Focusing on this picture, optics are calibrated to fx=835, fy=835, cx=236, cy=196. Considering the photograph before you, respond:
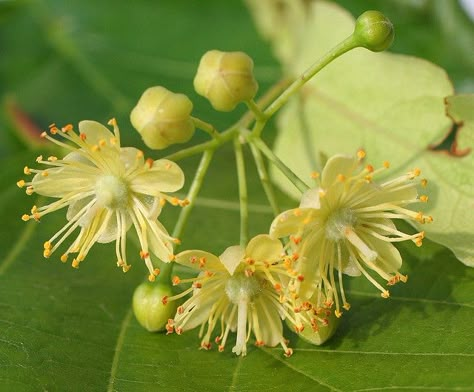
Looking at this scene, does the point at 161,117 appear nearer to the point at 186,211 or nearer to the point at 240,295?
the point at 186,211

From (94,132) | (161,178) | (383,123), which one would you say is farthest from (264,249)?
(383,123)

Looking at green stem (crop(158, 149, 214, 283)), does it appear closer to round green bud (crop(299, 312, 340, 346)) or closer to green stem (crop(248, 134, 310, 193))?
green stem (crop(248, 134, 310, 193))

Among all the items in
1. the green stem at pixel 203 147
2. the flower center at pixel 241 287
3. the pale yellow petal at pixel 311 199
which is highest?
the green stem at pixel 203 147

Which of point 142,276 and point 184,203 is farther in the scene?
point 142,276

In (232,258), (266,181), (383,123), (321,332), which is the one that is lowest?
(321,332)

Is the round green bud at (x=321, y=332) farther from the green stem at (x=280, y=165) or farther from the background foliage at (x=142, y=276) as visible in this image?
the green stem at (x=280, y=165)

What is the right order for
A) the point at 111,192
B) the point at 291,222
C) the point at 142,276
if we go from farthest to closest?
the point at 142,276 < the point at 111,192 < the point at 291,222

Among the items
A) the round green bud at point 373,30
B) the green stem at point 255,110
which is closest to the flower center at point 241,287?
the green stem at point 255,110
